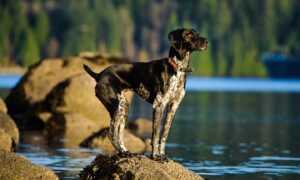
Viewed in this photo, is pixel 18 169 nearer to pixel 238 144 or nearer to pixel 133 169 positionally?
pixel 133 169

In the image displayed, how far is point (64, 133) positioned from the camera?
39.2 m

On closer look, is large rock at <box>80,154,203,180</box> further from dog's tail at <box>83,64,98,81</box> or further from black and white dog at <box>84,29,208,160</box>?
dog's tail at <box>83,64,98,81</box>

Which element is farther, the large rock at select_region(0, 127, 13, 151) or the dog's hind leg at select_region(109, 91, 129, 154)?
the large rock at select_region(0, 127, 13, 151)

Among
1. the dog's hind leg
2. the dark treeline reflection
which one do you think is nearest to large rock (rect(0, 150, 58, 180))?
the dog's hind leg

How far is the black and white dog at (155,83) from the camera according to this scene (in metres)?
18.4

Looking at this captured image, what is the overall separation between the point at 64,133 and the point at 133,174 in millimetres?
20865

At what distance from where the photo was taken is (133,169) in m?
18.7

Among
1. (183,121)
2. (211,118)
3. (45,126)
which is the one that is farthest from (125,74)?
(211,118)

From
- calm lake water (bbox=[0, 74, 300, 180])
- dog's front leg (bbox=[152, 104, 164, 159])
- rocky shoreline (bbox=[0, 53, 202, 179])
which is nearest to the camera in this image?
dog's front leg (bbox=[152, 104, 164, 159])

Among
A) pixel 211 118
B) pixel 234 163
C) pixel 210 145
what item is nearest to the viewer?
pixel 234 163

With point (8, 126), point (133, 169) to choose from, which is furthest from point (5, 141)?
point (133, 169)

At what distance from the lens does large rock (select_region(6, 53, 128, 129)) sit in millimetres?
40812

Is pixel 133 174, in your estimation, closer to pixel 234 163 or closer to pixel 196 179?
pixel 196 179

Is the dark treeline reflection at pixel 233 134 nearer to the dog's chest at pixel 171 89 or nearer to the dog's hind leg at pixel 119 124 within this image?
the dog's hind leg at pixel 119 124
